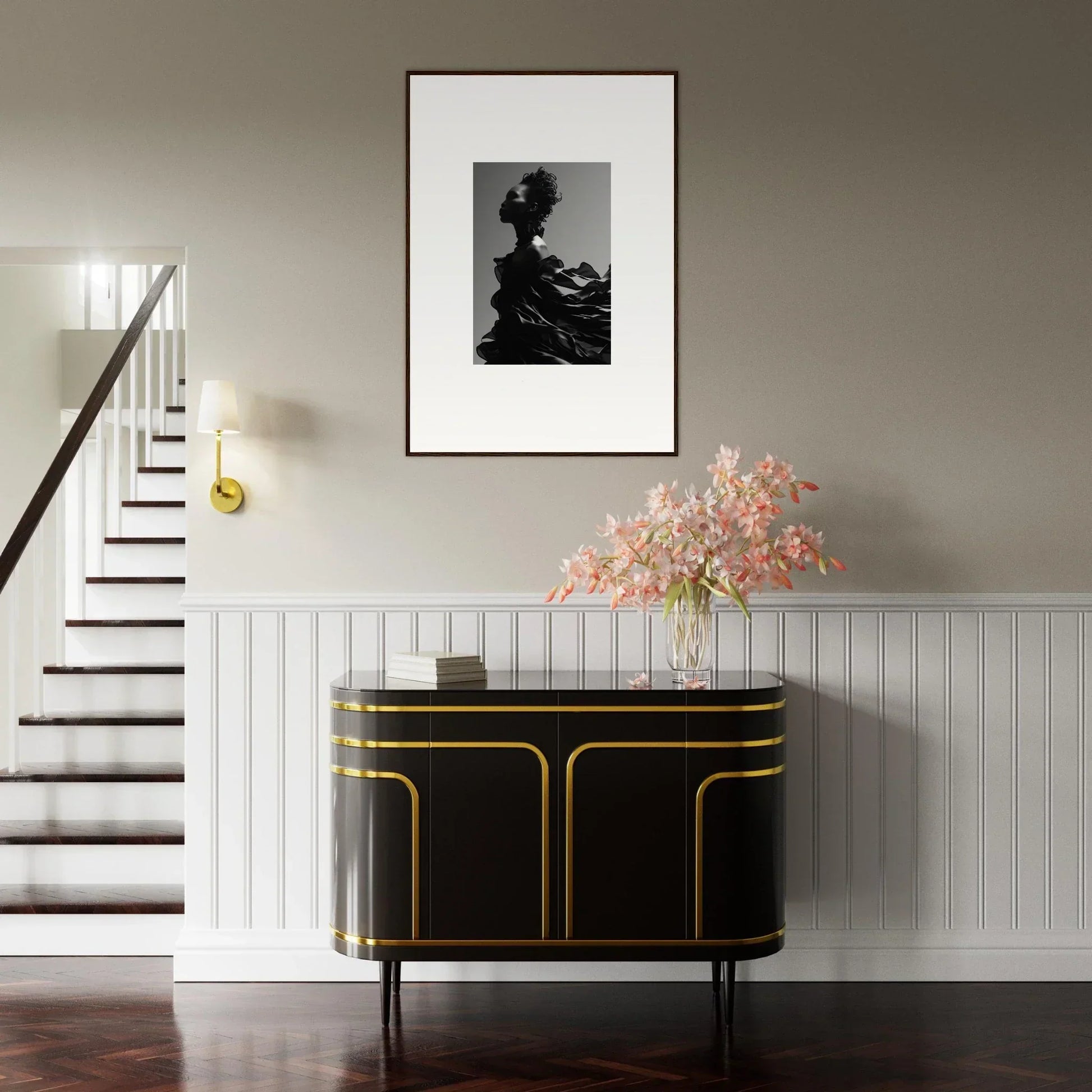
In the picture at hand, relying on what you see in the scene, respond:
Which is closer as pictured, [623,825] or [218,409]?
[623,825]

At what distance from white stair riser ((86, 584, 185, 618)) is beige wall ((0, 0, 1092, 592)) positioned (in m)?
1.25

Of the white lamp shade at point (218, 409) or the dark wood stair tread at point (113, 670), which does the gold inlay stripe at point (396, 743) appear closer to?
the white lamp shade at point (218, 409)

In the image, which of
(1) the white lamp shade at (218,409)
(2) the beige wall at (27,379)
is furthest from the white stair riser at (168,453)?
(1) the white lamp shade at (218,409)

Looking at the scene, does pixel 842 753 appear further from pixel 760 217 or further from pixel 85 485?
pixel 85 485

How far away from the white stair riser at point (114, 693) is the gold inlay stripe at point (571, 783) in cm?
183

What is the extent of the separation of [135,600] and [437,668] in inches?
84.4

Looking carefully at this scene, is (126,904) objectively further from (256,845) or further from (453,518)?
(453,518)

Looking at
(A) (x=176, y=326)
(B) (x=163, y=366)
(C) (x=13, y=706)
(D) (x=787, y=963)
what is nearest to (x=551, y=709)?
(D) (x=787, y=963)

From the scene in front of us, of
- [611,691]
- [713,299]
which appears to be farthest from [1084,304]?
[611,691]

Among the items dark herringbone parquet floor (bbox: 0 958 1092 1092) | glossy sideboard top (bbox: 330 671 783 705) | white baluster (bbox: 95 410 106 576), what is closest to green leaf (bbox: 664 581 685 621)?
glossy sideboard top (bbox: 330 671 783 705)

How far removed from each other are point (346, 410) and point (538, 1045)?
74.9 inches

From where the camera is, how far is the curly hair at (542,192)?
11.1 feet

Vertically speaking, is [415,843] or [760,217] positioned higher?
[760,217]

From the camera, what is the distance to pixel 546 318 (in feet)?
11.2
